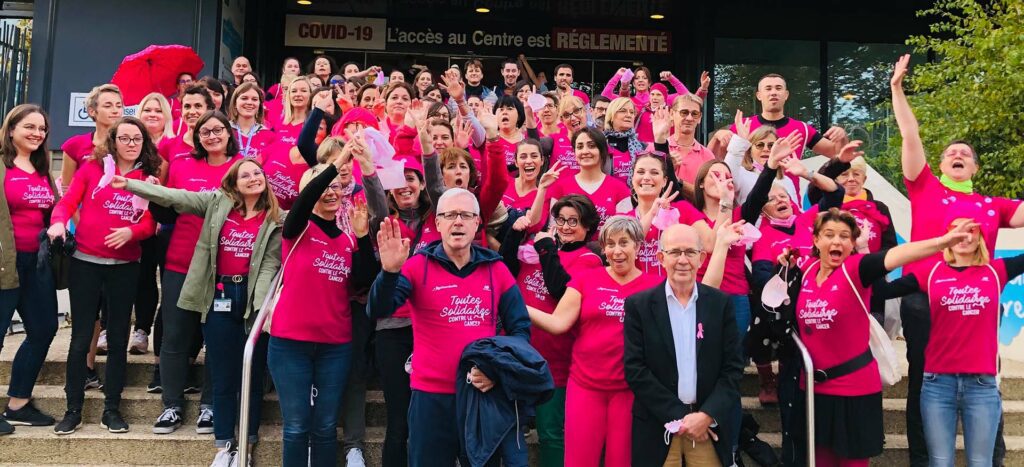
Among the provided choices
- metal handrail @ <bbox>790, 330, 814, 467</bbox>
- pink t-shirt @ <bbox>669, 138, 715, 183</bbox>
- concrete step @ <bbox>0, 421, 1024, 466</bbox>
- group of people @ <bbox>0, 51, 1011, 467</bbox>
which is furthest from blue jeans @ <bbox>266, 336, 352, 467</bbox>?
pink t-shirt @ <bbox>669, 138, 715, 183</bbox>

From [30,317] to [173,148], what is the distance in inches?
58.7

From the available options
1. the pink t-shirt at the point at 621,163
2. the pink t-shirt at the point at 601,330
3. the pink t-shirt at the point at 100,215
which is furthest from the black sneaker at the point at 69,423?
the pink t-shirt at the point at 621,163

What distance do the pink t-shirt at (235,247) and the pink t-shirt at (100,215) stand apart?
628 mm

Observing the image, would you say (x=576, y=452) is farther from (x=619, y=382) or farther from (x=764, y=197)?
(x=764, y=197)

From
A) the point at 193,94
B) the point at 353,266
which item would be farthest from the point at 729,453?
the point at 193,94

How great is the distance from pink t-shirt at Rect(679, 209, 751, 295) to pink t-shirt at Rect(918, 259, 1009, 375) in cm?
105

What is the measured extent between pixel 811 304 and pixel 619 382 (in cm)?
120

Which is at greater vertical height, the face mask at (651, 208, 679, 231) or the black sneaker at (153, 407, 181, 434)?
the face mask at (651, 208, 679, 231)

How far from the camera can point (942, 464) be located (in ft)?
15.3

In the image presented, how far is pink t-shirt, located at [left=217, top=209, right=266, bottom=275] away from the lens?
5145 mm

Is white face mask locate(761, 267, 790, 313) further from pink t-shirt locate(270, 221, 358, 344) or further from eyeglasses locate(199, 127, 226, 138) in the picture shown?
eyeglasses locate(199, 127, 226, 138)

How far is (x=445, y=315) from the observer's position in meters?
4.20

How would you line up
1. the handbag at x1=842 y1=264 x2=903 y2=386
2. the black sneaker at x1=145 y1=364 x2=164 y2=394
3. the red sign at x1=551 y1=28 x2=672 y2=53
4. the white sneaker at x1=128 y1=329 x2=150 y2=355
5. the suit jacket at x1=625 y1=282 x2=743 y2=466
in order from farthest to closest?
the red sign at x1=551 y1=28 x2=672 y2=53, the white sneaker at x1=128 y1=329 x2=150 y2=355, the black sneaker at x1=145 y1=364 x2=164 y2=394, the handbag at x1=842 y1=264 x2=903 y2=386, the suit jacket at x1=625 y1=282 x2=743 y2=466

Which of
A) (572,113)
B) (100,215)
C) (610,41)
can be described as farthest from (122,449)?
(610,41)
